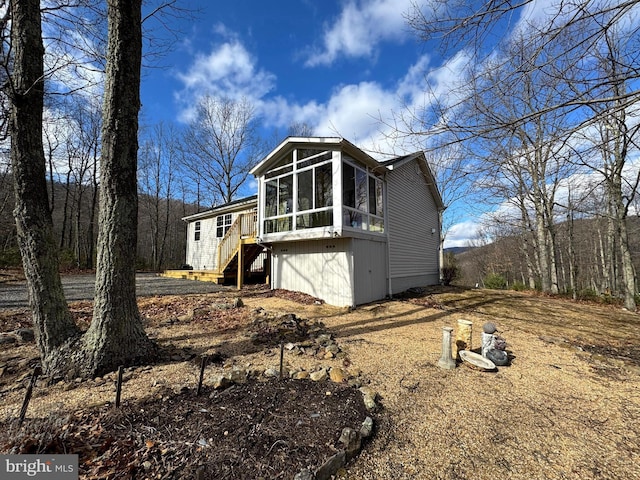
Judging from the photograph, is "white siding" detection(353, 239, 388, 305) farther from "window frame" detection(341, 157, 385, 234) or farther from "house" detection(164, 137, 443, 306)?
"window frame" detection(341, 157, 385, 234)

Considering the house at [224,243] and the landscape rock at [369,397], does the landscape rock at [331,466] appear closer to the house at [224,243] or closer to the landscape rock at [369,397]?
the landscape rock at [369,397]

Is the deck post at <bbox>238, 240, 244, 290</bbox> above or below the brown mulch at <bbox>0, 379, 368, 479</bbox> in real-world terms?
above

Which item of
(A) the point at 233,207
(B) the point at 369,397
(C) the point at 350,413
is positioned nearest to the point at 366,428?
(C) the point at 350,413

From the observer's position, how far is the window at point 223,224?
14885 mm

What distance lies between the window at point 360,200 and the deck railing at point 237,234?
4568mm

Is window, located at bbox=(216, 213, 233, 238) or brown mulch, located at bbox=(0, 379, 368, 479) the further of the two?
window, located at bbox=(216, 213, 233, 238)

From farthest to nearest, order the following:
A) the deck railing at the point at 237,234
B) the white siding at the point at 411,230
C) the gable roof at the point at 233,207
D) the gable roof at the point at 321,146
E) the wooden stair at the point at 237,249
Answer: the gable roof at the point at 233,207, the deck railing at the point at 237,234, the wooden stair at the point at 237,249, the white siding at the point at 411,230, the gable roof at the point at 321,146

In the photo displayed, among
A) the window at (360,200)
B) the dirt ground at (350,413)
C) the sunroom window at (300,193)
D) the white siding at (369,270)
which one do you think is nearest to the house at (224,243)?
the sunroom window at (300,193)

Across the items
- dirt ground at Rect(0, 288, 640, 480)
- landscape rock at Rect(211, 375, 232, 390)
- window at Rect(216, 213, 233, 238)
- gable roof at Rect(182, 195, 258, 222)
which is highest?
gable roof at Rect(182, 195, 258, 222)

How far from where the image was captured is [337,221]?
7523mm

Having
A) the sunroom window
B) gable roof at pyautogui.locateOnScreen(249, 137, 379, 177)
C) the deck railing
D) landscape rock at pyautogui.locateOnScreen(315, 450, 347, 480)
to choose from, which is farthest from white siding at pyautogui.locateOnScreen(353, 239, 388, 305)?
landscape rock at pyautogui.locateOnScreen(315, 450, 347, 480)

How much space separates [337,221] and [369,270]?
2195mm

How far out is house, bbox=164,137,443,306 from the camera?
795 centimetres

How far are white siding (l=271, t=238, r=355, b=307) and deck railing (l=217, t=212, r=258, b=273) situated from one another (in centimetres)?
199
